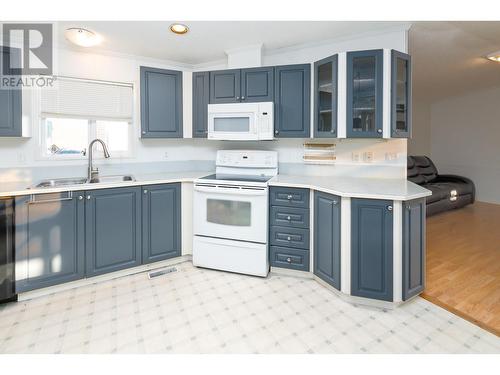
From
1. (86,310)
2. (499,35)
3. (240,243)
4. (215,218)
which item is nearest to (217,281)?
(240,243)

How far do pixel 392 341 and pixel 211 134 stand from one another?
2.41 m

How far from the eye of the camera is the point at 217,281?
275cm

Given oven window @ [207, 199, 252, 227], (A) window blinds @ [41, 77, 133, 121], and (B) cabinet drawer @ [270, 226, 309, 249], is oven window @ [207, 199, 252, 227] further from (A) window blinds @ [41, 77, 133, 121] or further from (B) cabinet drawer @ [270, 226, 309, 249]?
(A) window blinds @ [41, 77, 133, 121]

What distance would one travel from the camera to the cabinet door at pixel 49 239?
233 centimetres

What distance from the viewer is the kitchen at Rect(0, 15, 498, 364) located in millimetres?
2225

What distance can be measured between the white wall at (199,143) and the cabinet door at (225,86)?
0.35 metres

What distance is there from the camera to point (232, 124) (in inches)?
122

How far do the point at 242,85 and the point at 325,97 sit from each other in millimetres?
891

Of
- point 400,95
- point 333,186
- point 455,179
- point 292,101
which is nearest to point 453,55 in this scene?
point 400,95

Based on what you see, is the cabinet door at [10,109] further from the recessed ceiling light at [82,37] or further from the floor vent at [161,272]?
the floor vent at [161,272]

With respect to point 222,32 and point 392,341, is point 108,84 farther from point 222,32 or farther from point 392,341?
point 392,341

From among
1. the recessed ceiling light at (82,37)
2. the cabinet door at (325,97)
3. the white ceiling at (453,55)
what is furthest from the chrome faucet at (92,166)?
the white ceiling at (453,55)

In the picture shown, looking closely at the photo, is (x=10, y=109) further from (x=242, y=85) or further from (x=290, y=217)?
(x=290, y=217)

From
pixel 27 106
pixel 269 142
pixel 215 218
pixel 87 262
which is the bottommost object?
pixel 87 262
